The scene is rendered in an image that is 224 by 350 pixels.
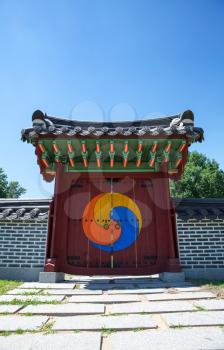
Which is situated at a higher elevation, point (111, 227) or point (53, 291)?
point (111, 227)

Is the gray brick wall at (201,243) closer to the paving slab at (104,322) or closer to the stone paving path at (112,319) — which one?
the stone paving path at (112,319)

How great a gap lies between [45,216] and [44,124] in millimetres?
2170

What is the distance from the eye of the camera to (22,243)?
546cm

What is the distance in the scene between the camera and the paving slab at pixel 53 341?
6.19 ft

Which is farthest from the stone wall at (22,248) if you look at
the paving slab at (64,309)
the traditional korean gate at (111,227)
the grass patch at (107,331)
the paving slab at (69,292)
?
the grass patch at (107,331)

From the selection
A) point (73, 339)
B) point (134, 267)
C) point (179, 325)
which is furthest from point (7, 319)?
point (134, 267)

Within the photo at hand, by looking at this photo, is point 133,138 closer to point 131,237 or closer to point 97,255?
point 131,237

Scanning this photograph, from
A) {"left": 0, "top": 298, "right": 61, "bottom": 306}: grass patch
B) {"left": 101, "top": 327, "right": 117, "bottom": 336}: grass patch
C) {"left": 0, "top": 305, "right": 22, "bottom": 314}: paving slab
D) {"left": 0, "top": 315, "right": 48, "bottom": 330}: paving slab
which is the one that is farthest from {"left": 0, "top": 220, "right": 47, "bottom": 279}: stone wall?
{"left": 101, "top": 327, "right": 117, "bottom": 336}: grass patch

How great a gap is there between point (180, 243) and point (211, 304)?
7.69 feet

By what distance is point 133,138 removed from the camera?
208 inches

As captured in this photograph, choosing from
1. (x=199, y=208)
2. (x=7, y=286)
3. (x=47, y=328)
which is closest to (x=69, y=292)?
(x=7, y=286)

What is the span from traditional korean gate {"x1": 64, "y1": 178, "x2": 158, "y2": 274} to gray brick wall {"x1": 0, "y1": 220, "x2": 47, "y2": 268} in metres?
0.65

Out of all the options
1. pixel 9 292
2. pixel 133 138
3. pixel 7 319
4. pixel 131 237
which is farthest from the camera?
pixel 131 237

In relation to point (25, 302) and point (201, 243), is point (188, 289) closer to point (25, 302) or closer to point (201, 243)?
point (201, 243)
